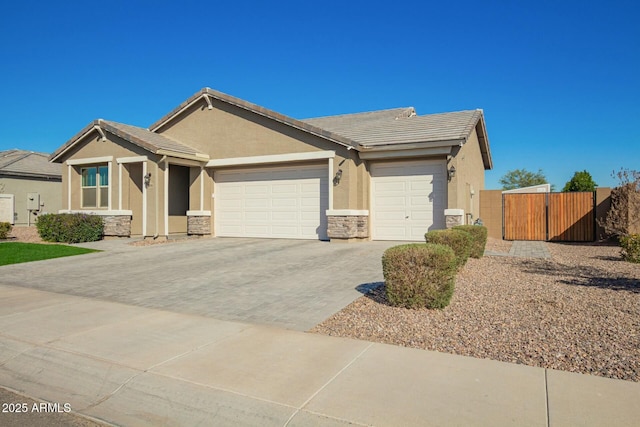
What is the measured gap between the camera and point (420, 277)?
666cm

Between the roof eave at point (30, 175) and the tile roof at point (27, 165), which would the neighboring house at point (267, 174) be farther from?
the tile roof at point (27, 165)

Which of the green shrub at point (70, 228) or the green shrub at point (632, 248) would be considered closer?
the green shrub at point (632, 248)

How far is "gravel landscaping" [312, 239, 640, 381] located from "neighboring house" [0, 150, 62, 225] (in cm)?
2673

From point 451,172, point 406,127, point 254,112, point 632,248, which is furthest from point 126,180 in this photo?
point 632,248

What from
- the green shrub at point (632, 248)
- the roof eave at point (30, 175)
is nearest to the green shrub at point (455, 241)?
the green shrub at point (632, 248)

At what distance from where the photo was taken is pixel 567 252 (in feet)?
47.8

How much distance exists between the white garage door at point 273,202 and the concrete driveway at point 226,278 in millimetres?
2349

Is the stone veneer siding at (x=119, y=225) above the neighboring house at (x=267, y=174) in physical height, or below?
below

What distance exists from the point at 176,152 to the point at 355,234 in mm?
7196

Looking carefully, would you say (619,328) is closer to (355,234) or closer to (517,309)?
(517,309)

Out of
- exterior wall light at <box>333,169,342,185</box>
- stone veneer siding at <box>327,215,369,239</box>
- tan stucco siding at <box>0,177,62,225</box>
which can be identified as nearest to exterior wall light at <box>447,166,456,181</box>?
stone veneer siding at <box>327,215,369,239</box>

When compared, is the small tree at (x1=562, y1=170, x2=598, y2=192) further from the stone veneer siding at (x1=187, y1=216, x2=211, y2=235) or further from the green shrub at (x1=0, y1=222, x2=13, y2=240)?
the green shrub at (x1=0, y1=222, x2=13, y2=240)

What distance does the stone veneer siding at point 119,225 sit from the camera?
1730 cm

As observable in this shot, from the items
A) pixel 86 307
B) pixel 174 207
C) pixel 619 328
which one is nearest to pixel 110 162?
pixel 174 207
